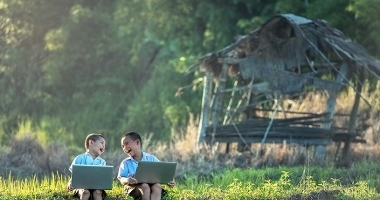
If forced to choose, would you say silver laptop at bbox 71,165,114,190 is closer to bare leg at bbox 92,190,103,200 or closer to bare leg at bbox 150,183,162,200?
bare leg at bbox 92,190,103,200

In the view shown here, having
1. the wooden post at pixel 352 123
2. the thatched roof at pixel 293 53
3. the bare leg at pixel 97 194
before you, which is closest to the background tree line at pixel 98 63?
the wooden post at pixel 352 123

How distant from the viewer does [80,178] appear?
1148 centimetres

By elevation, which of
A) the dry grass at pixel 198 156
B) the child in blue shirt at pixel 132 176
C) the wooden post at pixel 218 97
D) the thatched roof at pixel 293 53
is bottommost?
the dry grass at pixel 198 156

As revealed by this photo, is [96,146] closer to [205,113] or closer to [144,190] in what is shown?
[144,190]

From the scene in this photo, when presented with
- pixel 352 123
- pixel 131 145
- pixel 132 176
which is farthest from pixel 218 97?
pixel 132 176

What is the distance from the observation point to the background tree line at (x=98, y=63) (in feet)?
105

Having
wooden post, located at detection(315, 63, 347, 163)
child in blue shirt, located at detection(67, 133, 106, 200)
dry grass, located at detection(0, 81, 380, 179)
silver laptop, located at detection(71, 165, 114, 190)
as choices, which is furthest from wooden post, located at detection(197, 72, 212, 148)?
silver laptop, located at detection(71, 165, 114, 190)

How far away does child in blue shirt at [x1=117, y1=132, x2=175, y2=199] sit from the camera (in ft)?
39.3

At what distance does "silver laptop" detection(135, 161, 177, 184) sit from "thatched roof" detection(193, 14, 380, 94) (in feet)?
31.0

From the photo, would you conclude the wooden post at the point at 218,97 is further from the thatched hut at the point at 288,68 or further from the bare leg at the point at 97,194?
the bare leg at the point at 97,194

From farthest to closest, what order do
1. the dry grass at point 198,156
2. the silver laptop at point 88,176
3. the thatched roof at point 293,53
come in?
the thatched roof at point 293,53, the dry grass at point 198,156, the silver laptop at point 88,176

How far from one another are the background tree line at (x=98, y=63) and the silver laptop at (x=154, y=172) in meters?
19.0

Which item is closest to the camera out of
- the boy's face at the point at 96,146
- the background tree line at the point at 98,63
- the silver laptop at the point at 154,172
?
the silver laptop at the point at 154,172

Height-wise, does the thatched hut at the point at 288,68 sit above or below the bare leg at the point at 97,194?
above
